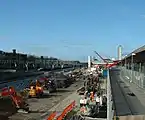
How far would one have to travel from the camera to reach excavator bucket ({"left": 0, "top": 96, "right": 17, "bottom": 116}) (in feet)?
116

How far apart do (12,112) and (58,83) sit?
51.5m

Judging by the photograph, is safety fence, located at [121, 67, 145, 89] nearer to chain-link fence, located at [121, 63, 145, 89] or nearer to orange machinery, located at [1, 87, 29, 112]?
chain-link fence, located at [121, 63, 145, 89]

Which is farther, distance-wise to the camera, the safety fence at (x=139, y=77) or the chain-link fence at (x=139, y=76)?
the chain-link fence at (x=139, y=76)

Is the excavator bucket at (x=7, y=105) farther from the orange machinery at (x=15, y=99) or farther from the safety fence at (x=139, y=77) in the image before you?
the safety fence at (x=139, y=77)

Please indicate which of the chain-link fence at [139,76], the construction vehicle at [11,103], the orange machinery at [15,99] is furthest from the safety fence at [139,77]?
the construction vehicle at [11,103]

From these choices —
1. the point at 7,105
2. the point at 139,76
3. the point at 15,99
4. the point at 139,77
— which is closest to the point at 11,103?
the point at 7,105

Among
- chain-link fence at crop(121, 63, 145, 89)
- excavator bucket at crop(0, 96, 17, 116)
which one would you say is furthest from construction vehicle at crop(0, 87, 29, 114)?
chain-link fence at crop(121, 63, 145, 89)

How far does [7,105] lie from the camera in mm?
36938

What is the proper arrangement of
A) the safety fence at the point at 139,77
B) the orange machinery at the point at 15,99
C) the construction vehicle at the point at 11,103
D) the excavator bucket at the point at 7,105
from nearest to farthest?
the excavator bucket at the point at 7,105 → the construction vehicle at the point at 11,103 → the orange machinery at the point at 15,99 → the safety fence at the point at 139,77

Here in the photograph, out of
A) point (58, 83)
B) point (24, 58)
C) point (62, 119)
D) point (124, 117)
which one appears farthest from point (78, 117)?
point (24, 58)

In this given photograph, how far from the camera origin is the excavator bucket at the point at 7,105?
35438mm

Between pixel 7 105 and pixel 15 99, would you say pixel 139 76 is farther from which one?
pixel 7 105

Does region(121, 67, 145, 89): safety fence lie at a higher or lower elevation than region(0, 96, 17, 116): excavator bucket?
higher

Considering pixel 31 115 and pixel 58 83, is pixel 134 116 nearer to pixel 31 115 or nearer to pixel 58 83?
pixel 31 115
